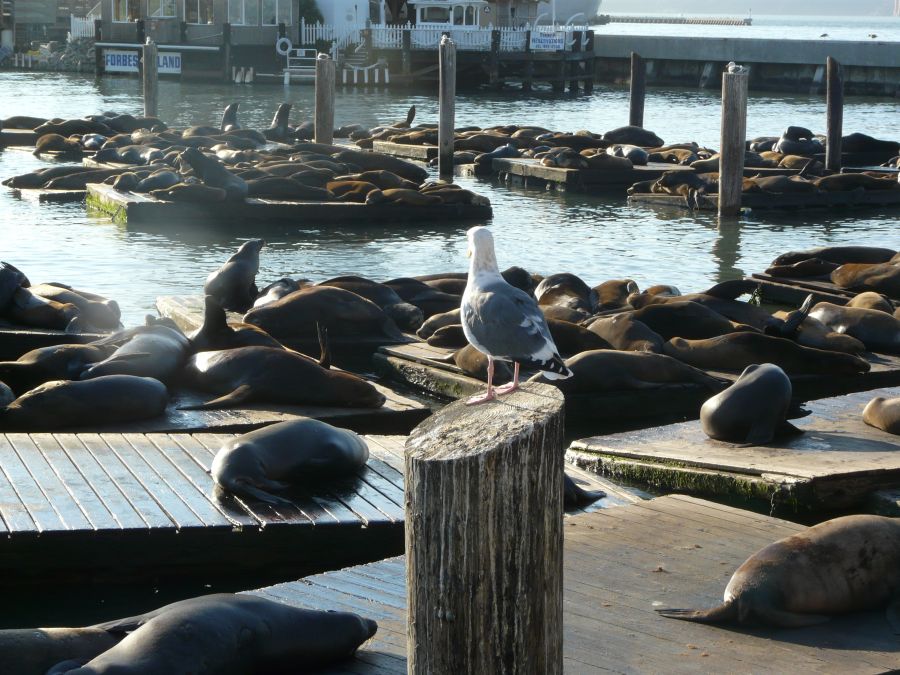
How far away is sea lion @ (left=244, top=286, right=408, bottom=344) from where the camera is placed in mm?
8211

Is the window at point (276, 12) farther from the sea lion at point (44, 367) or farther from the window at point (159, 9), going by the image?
the sea lion at point (44, 367)

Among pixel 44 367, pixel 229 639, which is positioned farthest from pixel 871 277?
pixel 229 639

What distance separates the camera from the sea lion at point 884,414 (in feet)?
20.2

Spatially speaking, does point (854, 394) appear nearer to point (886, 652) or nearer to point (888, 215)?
point (886, 652)

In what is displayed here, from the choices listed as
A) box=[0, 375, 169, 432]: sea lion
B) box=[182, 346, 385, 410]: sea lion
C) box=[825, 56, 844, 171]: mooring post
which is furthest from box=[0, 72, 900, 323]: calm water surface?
box=[0, 375, 169, 432]: sea lion

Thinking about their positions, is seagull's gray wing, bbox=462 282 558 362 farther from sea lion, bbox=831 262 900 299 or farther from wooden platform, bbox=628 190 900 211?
wooden platform, bbox=628 190 900 211

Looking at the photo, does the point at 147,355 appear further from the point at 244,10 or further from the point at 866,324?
the point at 244,10

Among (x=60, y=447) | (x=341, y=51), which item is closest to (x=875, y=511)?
(x=60, y=447)

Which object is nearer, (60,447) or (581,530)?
(581,530)

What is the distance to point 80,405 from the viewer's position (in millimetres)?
6016

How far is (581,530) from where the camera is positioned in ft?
14.9

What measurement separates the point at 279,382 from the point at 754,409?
2.32m

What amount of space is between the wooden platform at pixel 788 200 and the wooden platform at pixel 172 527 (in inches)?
497

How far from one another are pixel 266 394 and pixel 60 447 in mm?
1240
